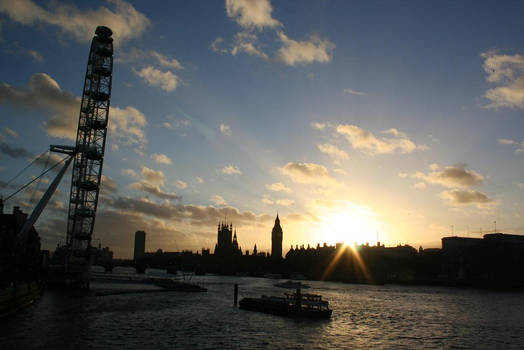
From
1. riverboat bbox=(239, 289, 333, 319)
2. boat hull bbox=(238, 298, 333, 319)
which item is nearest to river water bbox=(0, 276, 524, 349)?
boat hull bbox=(238, 298, 333, 319)

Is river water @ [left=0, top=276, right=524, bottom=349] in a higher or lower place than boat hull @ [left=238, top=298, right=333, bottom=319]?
lower

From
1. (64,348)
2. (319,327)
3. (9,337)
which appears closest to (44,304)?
(9,337)

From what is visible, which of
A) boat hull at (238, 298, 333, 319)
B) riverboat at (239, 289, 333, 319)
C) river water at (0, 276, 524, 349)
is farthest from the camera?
riverboat at (239, 289, 333, 319)

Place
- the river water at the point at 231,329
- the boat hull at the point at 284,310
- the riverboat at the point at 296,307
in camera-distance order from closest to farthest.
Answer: the river water at the point at 231,329, the boat hull at the point at 284,310, the riverboat at the point at 296,307

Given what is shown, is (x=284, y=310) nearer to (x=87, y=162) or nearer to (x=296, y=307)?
(x=296, y=307)

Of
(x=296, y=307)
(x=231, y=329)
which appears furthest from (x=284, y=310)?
(x=231, y=329)

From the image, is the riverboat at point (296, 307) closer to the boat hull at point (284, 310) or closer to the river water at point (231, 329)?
the boat hull at point (284, 310)

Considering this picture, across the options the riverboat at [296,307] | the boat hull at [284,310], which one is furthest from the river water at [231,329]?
the riverboat at [296,307]

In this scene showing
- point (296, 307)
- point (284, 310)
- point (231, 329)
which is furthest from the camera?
point (284, 310)

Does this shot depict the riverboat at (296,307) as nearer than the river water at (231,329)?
No

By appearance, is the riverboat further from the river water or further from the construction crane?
the construction crane

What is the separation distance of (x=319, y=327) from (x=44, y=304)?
4293cm

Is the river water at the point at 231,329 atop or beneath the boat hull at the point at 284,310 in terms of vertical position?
beneath

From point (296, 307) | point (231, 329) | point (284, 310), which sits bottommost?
point (231, 329)
